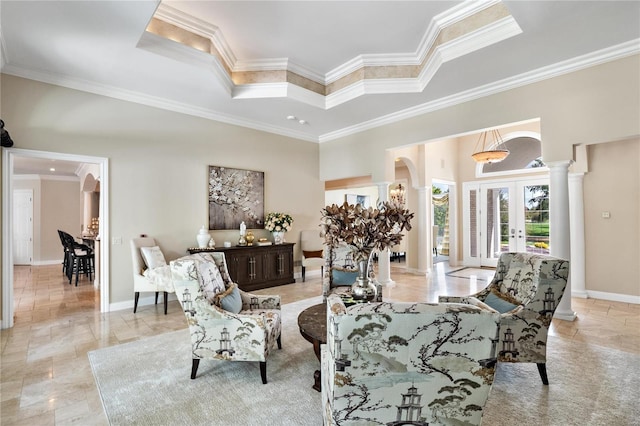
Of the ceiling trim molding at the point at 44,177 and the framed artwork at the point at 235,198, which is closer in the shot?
the framed artwork at the point at 235,198

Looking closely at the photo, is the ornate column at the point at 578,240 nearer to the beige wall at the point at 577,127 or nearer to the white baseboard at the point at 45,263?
the beige wall at the point at 577,127

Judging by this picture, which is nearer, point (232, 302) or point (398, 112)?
point (232, 302)

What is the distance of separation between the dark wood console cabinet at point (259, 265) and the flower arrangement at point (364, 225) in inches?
137

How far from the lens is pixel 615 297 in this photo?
5043 mm

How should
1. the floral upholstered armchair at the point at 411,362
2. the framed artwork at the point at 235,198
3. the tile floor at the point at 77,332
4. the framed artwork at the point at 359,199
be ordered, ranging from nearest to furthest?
the floral upholstered armchair at the point at 411,362 → the tile floor at the point at 77,332 → the framed artwork at the point at 235,198 → the framed artwork at the point at 359,199

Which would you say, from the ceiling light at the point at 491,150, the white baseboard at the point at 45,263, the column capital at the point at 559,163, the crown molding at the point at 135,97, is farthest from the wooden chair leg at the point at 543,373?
the white baseboard at the point at 45,263

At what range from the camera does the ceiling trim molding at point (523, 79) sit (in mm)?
3562

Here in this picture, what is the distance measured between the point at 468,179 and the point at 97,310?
8.94m

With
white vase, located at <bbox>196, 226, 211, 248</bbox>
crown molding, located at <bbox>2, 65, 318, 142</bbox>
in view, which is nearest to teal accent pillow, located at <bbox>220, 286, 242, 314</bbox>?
white vase, located at <bbox>196, 226, 211, 248</bbox>

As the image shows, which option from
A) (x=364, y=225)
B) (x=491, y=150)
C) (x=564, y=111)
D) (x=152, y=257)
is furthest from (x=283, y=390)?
(x=491, y=150)

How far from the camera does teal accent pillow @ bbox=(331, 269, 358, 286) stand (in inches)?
161

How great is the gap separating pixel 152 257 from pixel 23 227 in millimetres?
8461

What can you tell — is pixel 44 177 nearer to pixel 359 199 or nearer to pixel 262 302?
pixel 359 199

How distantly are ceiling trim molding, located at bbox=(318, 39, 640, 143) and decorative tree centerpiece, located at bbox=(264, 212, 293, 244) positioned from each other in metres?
2.67
